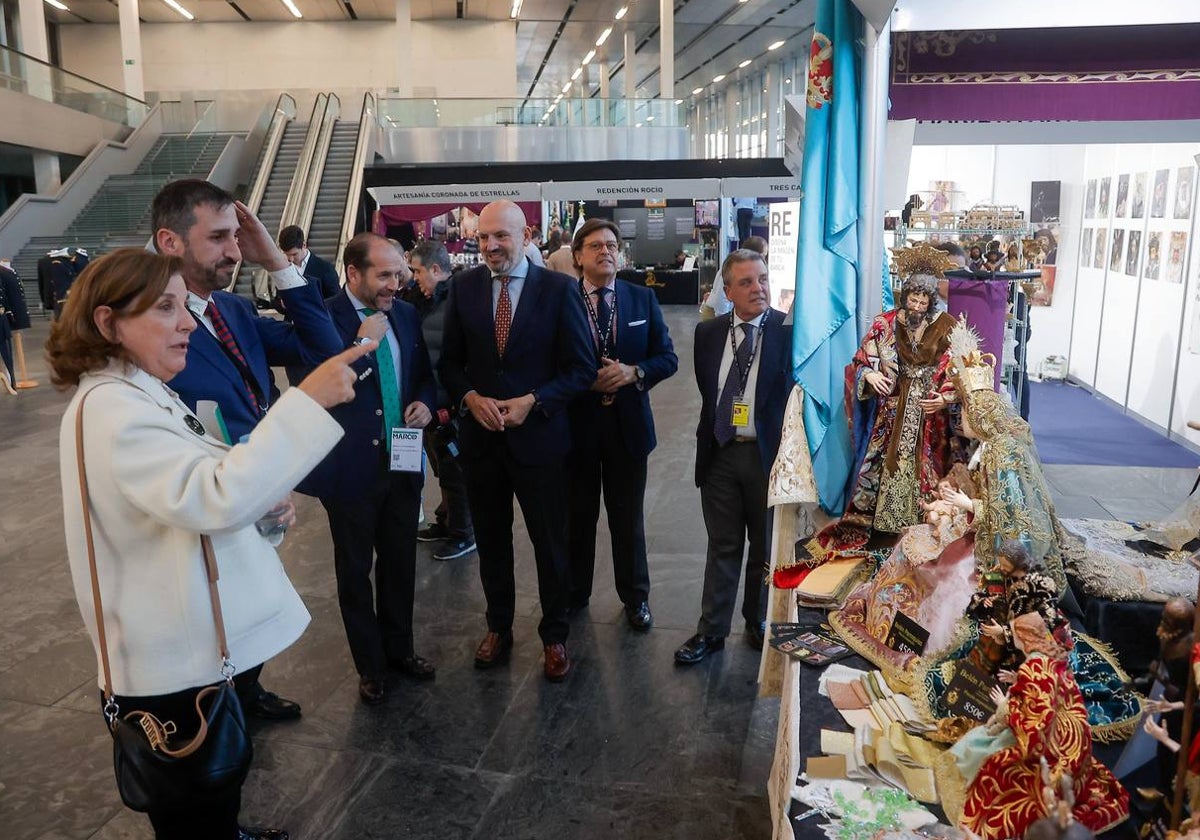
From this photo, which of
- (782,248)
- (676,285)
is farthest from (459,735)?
(676,285)

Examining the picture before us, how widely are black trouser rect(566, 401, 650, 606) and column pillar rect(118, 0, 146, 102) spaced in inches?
859

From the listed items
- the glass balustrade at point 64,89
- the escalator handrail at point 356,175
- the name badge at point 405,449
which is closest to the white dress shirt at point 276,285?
the name badge at point 405,449

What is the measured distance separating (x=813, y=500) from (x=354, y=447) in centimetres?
161

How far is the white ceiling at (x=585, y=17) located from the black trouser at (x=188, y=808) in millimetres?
22859

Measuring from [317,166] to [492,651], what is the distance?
15.9 m

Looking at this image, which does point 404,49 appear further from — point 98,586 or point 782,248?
point 98,586

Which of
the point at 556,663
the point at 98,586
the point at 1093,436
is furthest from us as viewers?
the point at 1093,436

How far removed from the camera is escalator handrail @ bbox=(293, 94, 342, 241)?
16.0 metres

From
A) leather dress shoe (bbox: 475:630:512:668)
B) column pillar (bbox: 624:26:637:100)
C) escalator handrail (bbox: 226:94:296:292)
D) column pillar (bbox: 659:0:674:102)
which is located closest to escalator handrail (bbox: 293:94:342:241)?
escalator handrail (bbox: 226:94:296:292)

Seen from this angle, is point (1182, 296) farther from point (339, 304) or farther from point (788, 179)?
point (339, 304)

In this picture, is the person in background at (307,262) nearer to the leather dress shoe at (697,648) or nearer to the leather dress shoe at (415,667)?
the leather dress shoe at (415,667)

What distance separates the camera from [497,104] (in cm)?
2098

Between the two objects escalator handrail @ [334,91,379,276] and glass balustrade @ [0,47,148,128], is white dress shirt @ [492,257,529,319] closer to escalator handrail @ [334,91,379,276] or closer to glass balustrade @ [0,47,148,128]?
escalator handrail @ [334,91,379,276]

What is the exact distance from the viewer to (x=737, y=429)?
141 inches
